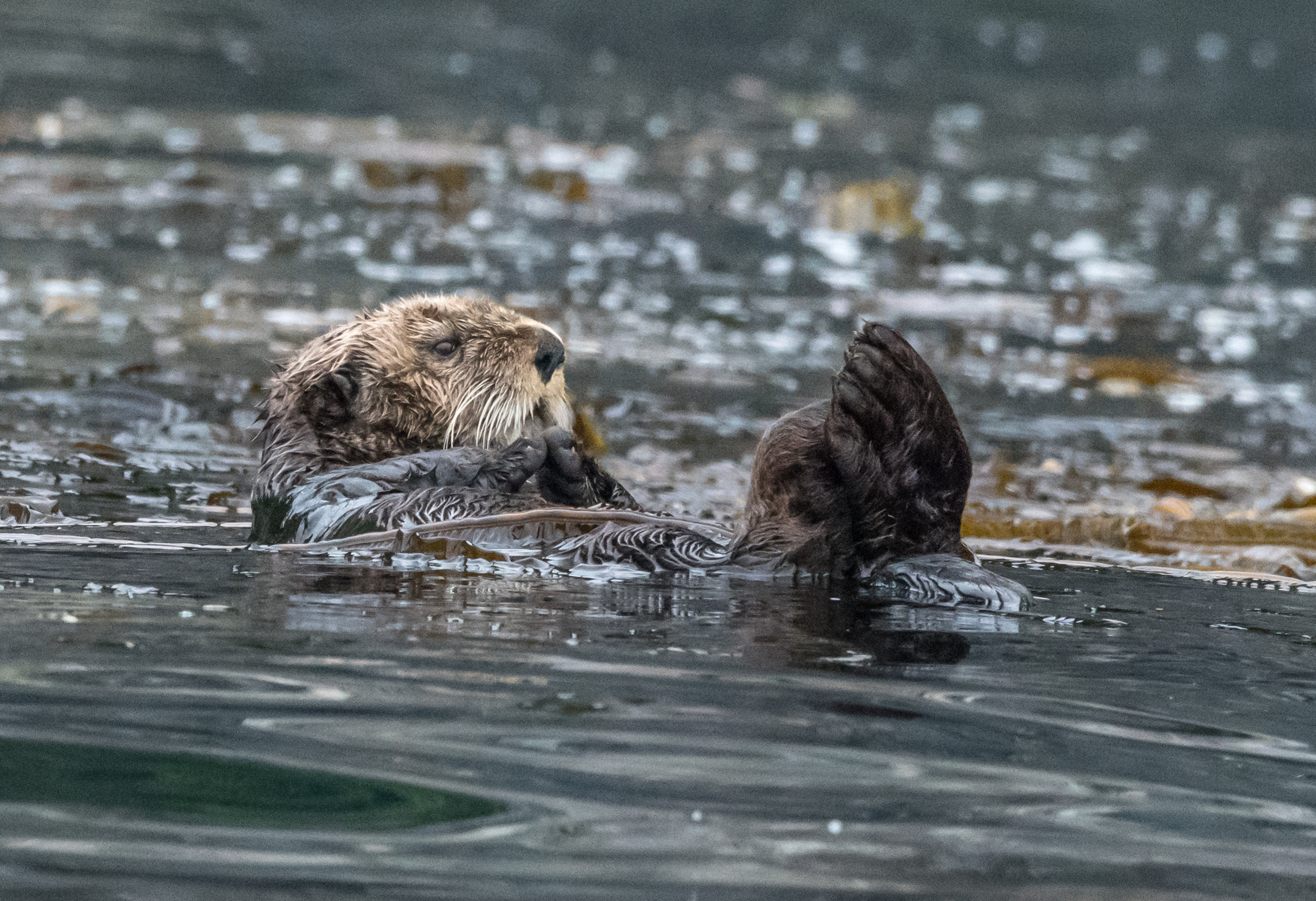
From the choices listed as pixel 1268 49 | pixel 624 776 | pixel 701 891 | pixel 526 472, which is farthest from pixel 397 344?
pixel 1268 49

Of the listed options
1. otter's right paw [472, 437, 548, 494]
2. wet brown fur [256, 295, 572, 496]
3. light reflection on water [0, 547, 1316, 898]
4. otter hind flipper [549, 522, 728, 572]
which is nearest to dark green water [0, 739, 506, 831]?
light reflection on water [0, 547, 1316, 898]

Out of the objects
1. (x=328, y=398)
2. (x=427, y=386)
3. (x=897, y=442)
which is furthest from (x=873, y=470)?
(x=328, y=398)

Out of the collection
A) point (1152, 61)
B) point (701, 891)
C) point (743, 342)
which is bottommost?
point (701, 891)

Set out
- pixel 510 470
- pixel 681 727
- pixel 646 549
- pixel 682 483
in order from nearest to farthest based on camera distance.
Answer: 1. pixel 681 727
2. pixel 646 549
3. pixel 510 470
4. pixel 682 483

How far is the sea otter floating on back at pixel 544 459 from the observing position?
323cm

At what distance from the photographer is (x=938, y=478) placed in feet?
10.5

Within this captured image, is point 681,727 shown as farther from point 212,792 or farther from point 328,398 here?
point 328,398

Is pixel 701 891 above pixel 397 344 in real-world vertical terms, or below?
below

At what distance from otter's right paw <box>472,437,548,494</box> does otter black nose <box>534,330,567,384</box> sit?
38 cm

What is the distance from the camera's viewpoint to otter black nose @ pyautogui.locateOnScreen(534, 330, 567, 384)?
14.1ft

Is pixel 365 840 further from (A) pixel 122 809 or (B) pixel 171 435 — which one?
(B) pixel 171 435

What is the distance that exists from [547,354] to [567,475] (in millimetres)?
448

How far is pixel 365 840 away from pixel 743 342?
6.55 m

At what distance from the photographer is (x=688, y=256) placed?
10.3 meters
